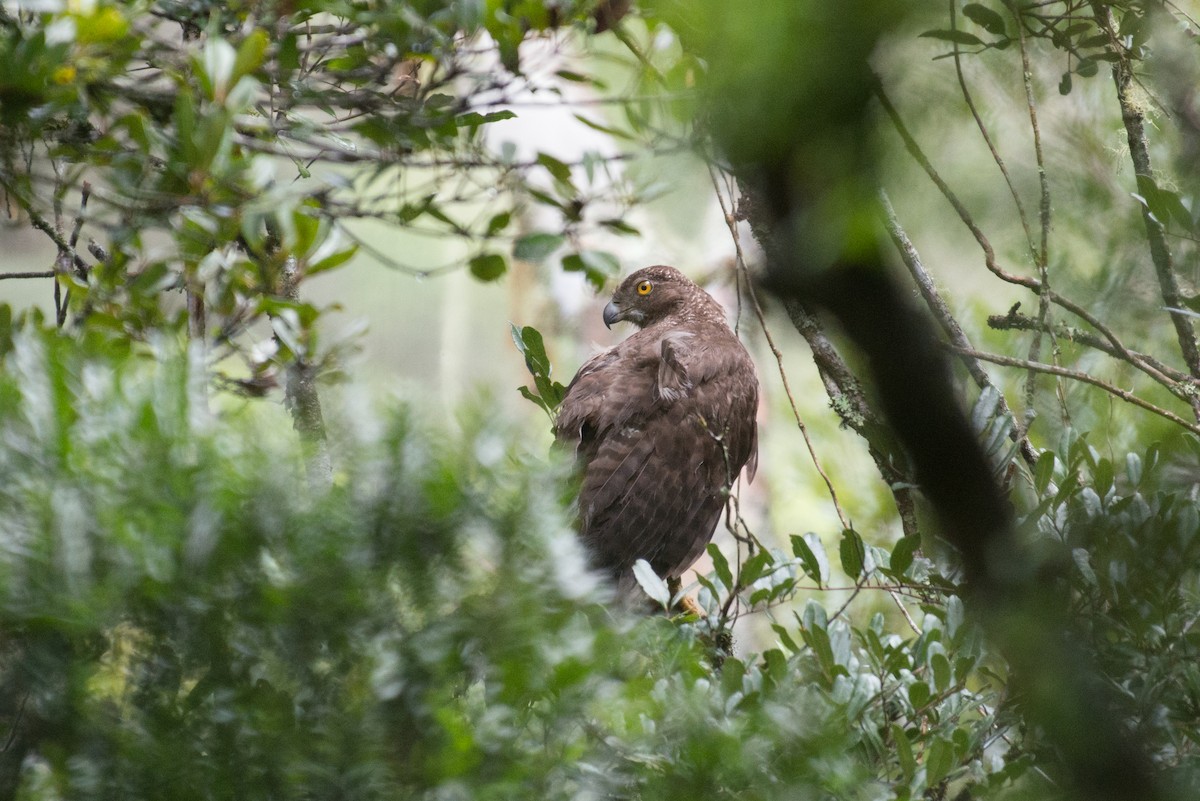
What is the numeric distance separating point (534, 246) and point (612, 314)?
167 cm

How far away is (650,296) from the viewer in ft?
11.3

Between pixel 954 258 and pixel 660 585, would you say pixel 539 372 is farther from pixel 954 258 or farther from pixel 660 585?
pixel 954 258

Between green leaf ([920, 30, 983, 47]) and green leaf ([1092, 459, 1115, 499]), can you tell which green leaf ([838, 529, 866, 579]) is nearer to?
green leaf ([1092, 459, 1115, 499])

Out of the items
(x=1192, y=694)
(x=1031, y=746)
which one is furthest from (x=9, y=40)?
(x=1192, y=694)

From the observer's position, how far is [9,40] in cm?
120

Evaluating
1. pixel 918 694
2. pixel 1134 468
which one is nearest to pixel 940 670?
pixel 918 694

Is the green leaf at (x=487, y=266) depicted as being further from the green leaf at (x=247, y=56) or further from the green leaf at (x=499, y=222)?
the green leaf at (x=247, y=56)

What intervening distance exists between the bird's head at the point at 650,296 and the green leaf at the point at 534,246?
154 cm

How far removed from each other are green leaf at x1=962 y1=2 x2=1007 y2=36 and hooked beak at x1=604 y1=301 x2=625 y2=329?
9.12ft

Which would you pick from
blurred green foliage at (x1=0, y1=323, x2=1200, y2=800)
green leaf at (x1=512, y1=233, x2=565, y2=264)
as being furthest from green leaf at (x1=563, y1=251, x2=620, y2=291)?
blurred green foliage at (x1=0, y1=323, x2=1200, y2=800)

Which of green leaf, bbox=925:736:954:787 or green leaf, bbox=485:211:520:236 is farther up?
green leaf, bbox=485:211:520:236

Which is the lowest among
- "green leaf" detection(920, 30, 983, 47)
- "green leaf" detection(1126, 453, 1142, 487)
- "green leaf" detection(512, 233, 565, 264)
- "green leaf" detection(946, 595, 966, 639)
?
"green leaf" detection(920, 30, 983, 47)

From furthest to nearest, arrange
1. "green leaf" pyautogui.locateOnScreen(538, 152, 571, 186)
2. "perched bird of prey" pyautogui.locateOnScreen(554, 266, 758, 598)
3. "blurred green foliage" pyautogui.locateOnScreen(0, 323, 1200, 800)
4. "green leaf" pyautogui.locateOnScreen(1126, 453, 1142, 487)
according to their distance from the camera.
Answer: "perched bird of prey" pyautogui.locateOnScreen(554, 266, 758, 598) < "green leaf" pyautogui.locateOnScreen(538, 152, 571, 186) < "green leaf" pyautogui.locateOnScreen(1126, 453, 1142, 487) < "blurred green foliage" pyautogui.locateOnScreen(0, 323, 1200, 800)

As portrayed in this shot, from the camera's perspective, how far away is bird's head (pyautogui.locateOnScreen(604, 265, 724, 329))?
337cm
